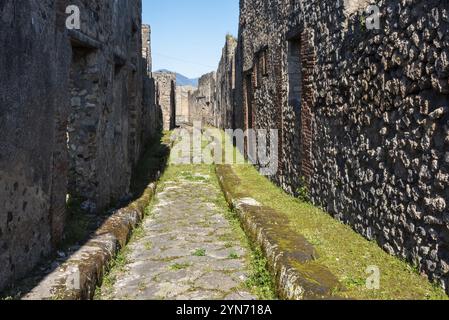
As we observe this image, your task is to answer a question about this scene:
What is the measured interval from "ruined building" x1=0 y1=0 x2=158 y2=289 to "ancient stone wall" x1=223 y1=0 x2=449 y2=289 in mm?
3008

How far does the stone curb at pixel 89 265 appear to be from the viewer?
3531mm

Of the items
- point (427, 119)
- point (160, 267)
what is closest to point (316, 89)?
point (427, 119)

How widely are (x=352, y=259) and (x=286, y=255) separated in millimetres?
613

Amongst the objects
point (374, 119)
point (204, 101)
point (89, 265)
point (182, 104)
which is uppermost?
point (182, 104)

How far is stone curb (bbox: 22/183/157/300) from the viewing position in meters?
3.53

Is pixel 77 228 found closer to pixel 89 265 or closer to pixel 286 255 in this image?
pixel 89 265

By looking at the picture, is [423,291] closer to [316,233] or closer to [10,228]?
[316,233]

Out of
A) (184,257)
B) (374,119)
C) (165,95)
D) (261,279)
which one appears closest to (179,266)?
(184,257)

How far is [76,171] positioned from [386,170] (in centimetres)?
410

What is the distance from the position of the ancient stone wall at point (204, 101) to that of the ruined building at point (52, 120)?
2017 cm

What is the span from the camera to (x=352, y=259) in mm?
4246

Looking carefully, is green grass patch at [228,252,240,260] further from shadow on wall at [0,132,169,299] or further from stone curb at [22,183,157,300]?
shadow on wall at [0,132,169,299]

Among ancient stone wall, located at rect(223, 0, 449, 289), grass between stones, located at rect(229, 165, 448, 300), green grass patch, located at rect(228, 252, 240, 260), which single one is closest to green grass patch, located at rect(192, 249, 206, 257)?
green grass patch, located at rect(228, 252, 240, 260)

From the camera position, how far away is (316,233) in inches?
203
